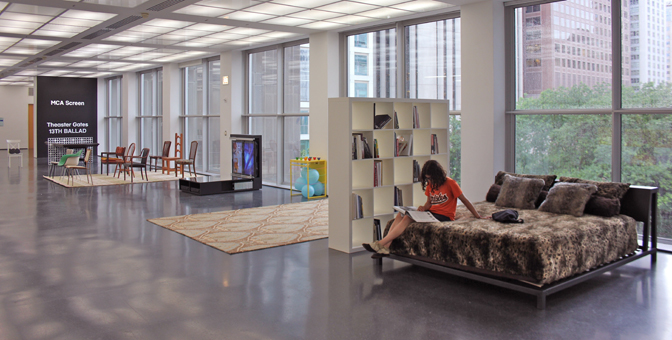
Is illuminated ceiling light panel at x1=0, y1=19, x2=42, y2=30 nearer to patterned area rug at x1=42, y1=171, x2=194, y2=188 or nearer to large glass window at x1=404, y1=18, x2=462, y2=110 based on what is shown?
patterned area rug at x1=42, y1=171, x2=194, y2=188

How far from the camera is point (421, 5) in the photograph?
887 centimetres

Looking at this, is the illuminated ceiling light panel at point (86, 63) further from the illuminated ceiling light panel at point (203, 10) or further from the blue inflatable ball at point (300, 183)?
the blue inflatable ball at point (300, 183)

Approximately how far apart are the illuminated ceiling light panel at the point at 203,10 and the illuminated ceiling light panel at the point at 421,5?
3092mm

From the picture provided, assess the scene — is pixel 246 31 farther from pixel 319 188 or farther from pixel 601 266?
pixel 601 266

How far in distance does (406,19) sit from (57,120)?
1809cm

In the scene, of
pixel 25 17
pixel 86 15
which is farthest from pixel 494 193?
Result: pixel 25 17

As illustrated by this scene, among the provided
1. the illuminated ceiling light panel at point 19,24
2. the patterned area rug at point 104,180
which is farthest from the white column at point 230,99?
the illuminated ceiling light panel at point 19,24

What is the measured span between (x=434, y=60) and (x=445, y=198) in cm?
453

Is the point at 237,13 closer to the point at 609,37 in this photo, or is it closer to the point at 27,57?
the point at 609,37

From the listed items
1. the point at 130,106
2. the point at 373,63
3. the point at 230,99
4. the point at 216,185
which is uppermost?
the point at 130,106

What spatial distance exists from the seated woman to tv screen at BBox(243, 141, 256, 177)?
726 centimetres

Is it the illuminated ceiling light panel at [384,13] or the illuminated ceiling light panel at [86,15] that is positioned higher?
the illuminated ceiling light panel at [86,15]

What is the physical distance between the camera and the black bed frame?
4.58 m

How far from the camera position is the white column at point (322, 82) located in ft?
37.5
